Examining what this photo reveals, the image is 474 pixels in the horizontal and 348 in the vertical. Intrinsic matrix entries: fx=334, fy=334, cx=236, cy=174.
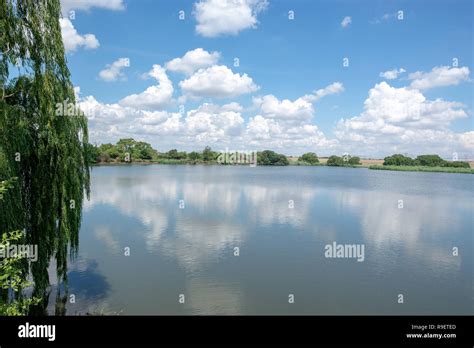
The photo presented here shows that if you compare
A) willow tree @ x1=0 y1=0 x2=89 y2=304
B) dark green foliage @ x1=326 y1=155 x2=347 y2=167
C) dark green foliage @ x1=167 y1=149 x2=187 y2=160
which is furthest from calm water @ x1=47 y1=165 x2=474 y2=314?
dark green foliage @ x1=326 y1=155 x2=347 y2=167

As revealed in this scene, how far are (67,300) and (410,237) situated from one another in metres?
20.1

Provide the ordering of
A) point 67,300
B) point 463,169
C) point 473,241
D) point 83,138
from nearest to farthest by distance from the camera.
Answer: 1. point 83,138
2. point 67,300
3. point 473,241
4. point 463,169

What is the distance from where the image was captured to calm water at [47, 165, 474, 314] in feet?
41.7

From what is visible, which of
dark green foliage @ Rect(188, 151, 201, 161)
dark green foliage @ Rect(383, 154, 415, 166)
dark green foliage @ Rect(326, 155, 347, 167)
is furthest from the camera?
dark green foliage @ Rect(326, 155, 347, 167)

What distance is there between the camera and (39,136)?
8.86 metres

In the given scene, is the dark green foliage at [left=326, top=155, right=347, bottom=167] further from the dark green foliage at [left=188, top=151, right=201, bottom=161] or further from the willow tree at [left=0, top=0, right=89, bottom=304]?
the willow tree at [left=0, top=0, right=89, bottom=304]

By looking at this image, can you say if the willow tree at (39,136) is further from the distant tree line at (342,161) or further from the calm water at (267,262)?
the distant tree line at (342,161)

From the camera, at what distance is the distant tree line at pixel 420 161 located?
120 meters

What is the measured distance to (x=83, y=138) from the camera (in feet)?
32.6

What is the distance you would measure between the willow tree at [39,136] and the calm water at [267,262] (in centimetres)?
414

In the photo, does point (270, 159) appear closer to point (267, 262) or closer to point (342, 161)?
point (342, 161)

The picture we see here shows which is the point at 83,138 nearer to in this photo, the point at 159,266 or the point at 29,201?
the point at 29,201

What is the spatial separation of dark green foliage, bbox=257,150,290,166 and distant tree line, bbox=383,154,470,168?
43886 mm
